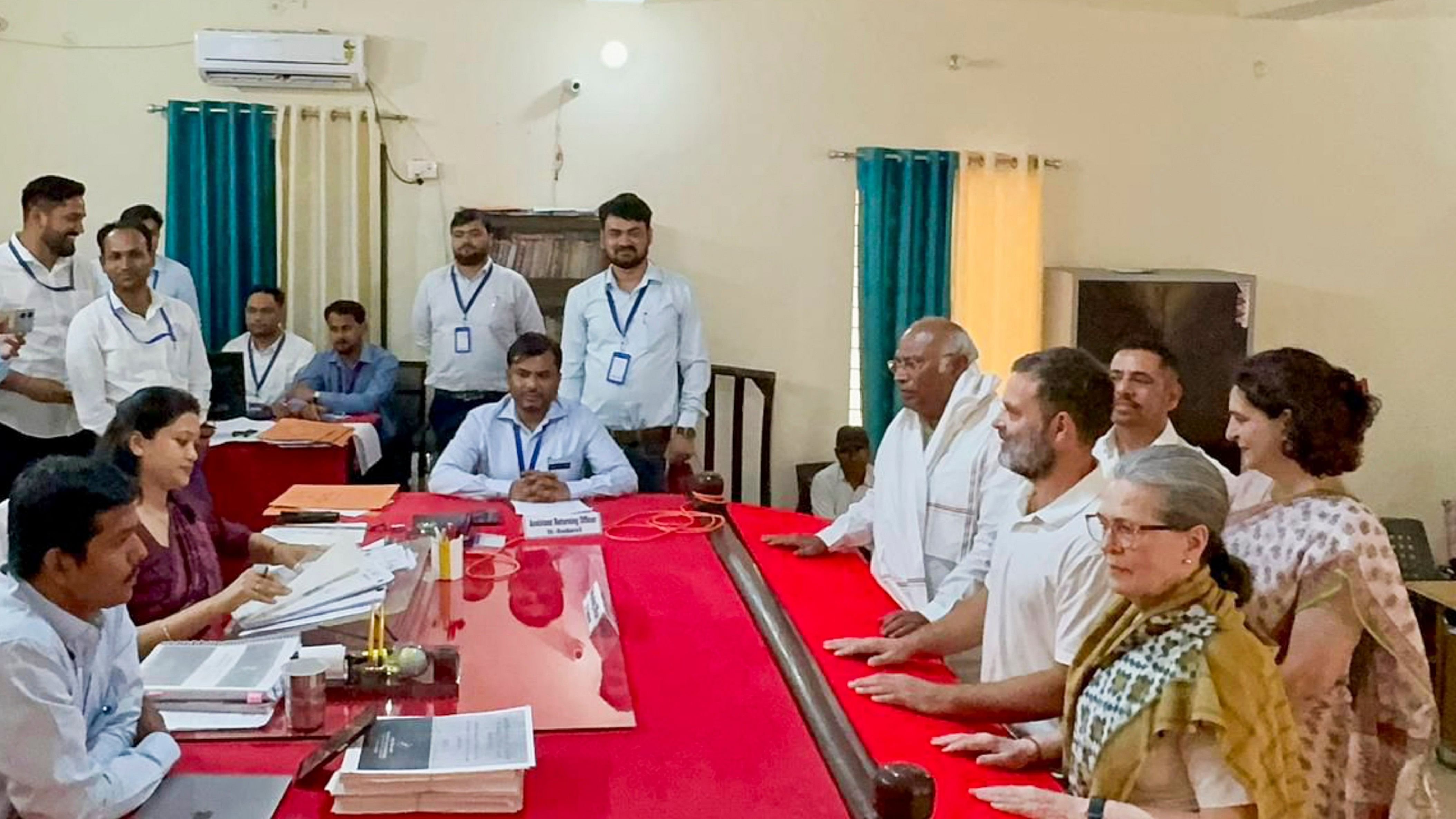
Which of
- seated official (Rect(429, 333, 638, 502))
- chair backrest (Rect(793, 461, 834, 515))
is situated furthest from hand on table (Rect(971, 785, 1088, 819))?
chair backrest (Rect(793, 461, 834, 515))

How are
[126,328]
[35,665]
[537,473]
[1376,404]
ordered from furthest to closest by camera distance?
[126,328]
[537,473]
[1376,404]
[35,665]

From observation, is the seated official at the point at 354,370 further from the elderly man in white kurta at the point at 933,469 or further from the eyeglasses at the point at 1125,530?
the eyeglasses at the point at 1125,530

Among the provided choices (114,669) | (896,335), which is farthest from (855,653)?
(896,335)

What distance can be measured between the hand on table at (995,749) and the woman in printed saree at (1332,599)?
1.58 ft

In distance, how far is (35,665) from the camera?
1.65m

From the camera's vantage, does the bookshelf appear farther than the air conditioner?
Yes

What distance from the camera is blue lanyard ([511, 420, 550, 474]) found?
4.08 m

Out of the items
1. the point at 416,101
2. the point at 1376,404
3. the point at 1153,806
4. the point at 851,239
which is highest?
the point at 416,101

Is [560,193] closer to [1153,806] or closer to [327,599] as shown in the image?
[327,599]

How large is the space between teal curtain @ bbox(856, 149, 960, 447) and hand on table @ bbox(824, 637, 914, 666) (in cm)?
370

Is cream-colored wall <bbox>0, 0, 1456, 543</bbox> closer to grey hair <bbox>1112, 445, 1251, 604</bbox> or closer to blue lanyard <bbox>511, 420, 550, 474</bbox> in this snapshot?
blue lanyard <bbox>511, 420, 550, 474</bbox>

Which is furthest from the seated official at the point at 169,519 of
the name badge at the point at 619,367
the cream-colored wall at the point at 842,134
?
the cream-colored wall at the point at 842,134

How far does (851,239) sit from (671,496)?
8.60 ft

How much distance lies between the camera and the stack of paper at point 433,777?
1.71 metres
